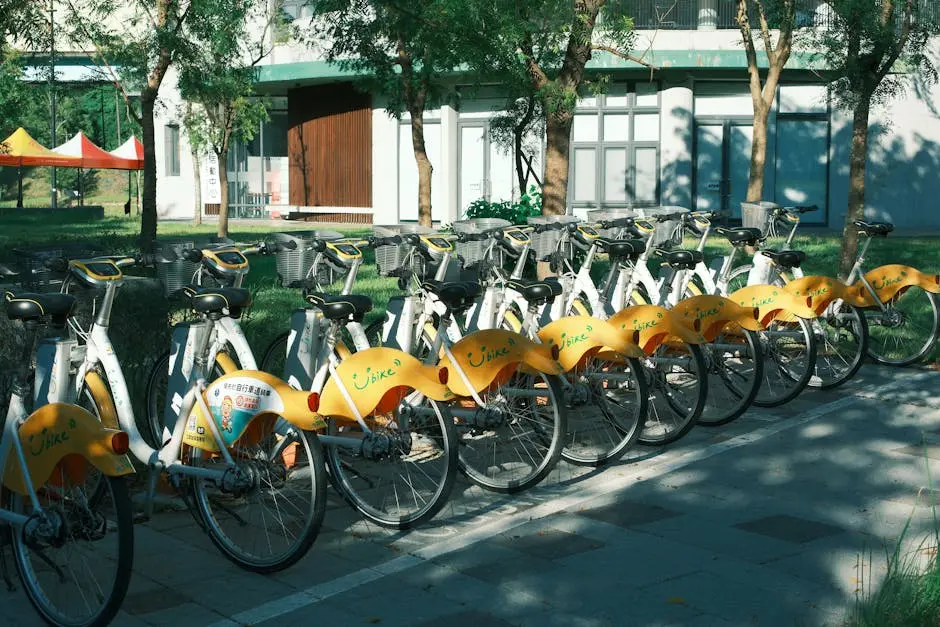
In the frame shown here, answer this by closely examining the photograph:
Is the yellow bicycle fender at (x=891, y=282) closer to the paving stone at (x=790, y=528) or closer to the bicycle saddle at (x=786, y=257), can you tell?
the bicycle saddle at (x=786, y=257)

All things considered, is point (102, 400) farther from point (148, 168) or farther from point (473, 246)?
point (148, 168)

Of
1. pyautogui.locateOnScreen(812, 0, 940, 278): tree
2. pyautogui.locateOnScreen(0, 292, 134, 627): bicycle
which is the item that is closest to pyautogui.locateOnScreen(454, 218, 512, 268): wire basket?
pyautogui.locateOnScreen(0, 292, 134, 627): bicycle

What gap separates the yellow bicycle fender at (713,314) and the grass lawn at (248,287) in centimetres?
227

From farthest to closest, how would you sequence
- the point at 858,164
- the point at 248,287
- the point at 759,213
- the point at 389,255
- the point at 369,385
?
the point at 858,164 → the point at 248,287 → the point at 759,213 → the point at 389,255 → the point at 369,385

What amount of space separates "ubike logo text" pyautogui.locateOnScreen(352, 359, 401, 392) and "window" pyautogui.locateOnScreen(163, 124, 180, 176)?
124ft

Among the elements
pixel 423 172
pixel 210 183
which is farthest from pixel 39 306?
pixel 210 183

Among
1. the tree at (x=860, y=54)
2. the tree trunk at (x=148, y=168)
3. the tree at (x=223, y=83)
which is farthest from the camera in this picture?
the tree at (x=223, y=83)

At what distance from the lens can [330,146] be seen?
123 ft

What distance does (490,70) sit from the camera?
13219 millimetres

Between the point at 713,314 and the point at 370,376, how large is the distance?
2.95 m

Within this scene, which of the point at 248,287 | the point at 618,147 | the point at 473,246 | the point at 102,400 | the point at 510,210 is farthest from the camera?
the point at 618,147

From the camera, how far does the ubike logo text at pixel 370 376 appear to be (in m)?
5.56

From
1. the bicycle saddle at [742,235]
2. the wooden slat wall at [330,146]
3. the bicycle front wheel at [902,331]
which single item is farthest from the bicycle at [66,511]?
the wooden slat wall at [330,146]

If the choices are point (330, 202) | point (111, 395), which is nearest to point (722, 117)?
point (330, 202)
